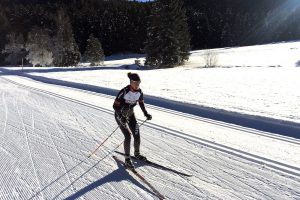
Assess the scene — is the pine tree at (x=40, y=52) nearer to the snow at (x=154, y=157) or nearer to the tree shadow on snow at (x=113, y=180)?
the snow at (x=154, y=157)

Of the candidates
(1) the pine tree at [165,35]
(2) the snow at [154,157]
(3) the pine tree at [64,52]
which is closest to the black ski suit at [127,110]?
(2) the snow at [154,157]

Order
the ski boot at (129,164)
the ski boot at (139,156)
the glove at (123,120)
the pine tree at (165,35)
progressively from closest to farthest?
the ski boot at (129,164) → the glove at (123,120) → the ski boot at (139,156) → the pine tree at (165,35)

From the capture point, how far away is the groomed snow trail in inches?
237

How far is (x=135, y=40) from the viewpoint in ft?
308

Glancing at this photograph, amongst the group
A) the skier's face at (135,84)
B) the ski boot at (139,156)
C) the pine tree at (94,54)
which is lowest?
the pine tree at (94,54)

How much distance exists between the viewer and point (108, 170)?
7.21m

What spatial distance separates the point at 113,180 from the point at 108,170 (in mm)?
582

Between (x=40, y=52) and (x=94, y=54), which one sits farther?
(x=40, y=52)

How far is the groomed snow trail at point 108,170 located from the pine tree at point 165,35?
1340 inches

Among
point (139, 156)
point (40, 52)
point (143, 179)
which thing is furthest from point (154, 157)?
point (40, 52)

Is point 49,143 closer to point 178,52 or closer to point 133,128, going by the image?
point 133,128

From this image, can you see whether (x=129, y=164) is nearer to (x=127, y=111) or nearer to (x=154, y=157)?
(x=154, y=157)

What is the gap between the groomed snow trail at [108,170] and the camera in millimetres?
A: 6020

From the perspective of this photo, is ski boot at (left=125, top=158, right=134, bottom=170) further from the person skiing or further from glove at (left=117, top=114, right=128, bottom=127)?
glove at (left=117, top=114, right=128, bottom=127)
